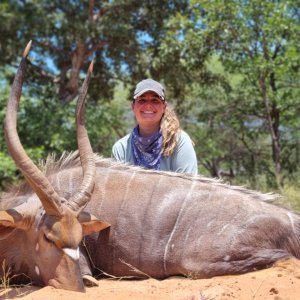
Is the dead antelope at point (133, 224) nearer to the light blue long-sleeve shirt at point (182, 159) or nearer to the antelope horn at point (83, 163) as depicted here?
the antelope horn at point (83, 163)

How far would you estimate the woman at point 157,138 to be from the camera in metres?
3.97

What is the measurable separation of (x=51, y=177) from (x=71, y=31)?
6117 millimetres

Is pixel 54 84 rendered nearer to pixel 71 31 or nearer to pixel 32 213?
pixel 71 31

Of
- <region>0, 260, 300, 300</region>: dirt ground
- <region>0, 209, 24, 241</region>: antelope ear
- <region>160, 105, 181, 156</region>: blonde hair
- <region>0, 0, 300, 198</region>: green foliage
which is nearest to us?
<region>0, 260, 300, 300</region>: dirt ground

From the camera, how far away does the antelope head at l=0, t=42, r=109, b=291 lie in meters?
2.91

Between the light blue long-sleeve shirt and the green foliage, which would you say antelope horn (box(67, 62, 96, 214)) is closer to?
the light blue long-sleeve shirt

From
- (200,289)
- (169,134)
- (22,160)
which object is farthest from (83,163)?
(200,289)

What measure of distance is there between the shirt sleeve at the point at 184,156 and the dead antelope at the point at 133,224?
35 centimetres

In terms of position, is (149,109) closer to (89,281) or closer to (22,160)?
(22,160)

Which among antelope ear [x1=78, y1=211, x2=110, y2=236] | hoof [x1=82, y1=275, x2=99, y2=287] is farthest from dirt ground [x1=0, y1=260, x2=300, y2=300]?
antelope ear [x1=78, y1=211, x2=110, y2=236]

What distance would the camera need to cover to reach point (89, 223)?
126 inches

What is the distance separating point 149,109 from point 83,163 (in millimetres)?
893

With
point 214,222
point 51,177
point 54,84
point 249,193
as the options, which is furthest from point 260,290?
point 54,84

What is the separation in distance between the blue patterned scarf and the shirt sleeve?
133 millimetres
